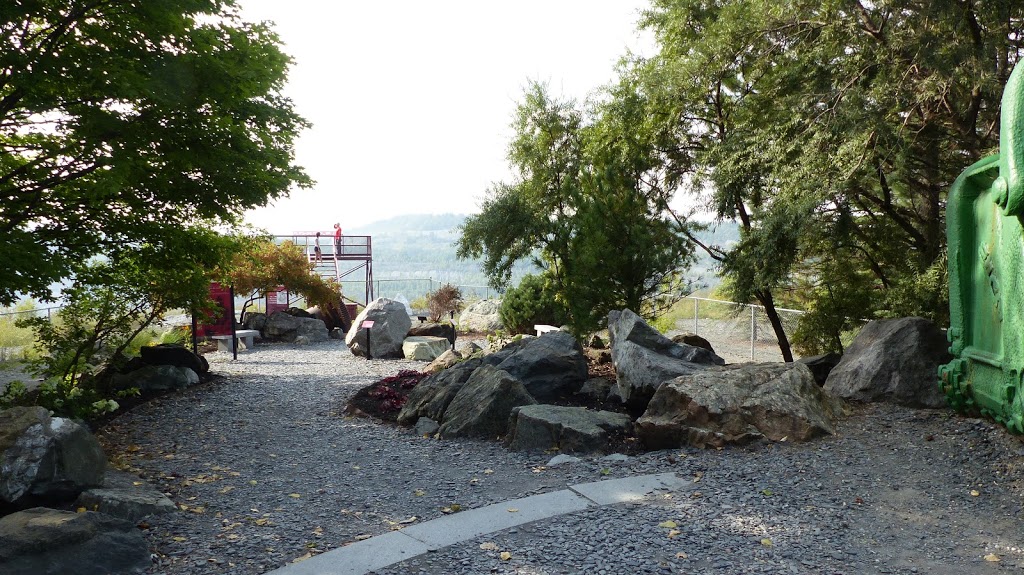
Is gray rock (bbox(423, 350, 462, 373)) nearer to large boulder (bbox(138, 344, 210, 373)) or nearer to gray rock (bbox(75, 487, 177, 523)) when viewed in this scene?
large boulder (bbox(138, 344, 210, 373))

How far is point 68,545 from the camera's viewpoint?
3.73 m

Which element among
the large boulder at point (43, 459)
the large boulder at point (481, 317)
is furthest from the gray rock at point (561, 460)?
the large boulder at point (481, 317)

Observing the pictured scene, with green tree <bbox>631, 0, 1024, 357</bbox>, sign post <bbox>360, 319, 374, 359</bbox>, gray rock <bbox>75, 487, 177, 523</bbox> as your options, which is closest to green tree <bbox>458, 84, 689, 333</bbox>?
green tree <bbox>631, 0, 1024, 357</bbox>

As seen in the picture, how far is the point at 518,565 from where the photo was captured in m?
3.80

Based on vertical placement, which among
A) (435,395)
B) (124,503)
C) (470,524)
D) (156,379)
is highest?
(156,379)

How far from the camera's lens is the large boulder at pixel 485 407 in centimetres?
702

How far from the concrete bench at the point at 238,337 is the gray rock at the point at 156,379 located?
4.38m

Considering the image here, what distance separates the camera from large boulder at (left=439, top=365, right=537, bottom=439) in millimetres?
7016

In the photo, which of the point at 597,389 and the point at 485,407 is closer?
the point at 485,407

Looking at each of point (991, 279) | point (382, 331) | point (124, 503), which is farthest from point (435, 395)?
point (382, 331)

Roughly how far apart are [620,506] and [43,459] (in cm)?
389

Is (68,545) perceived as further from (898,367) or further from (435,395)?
(898,367)

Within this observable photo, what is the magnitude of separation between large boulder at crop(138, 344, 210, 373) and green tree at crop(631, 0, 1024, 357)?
27.4ft

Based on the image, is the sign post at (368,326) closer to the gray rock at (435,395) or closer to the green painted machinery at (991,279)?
the gray rock at (435,395)
